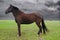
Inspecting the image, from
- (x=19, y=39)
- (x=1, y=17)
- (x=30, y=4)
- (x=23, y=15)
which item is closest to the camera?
(x=19, y=39)

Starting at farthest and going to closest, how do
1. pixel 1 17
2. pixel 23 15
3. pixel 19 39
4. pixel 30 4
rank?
pixel 30 4 → pixel 1 17 → pixel 23 15 → pixel 19 39

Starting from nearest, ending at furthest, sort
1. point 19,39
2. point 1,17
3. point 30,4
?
1. point 19,39
2. point 1,17
3. point 30,4

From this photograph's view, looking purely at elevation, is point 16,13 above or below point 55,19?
above

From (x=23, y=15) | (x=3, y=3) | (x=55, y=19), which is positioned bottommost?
(x=55, y=19)

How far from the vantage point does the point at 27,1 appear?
16875mm

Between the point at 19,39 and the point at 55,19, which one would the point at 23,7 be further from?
the point at 19,39

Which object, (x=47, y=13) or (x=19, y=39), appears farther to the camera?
(x=47, y=13)

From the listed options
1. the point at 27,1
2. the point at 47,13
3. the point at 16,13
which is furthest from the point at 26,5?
the point at 16,13

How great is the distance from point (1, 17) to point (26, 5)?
97.1 inches

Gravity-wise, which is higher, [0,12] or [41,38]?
[41,38]

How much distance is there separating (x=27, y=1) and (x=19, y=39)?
376 inches

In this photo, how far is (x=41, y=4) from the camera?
16656 mm

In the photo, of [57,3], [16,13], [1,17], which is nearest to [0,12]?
[1,17]

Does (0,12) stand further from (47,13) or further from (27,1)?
(47,13)
